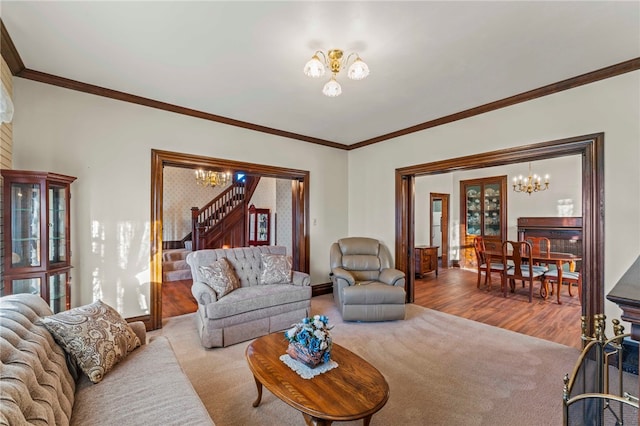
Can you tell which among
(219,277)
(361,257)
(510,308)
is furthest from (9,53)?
(510,308)

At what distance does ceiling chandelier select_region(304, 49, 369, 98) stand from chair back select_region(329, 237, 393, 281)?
2.64 metres

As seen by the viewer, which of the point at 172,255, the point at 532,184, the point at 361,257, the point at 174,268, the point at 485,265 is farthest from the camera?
the point at 532,184

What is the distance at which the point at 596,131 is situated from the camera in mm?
2826

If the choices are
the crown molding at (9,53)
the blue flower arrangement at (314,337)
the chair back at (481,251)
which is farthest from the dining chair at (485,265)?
the crown molding at (9,53)

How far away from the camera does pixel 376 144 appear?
508 centimetres

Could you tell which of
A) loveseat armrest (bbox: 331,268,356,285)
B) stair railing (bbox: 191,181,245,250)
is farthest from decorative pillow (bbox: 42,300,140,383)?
stair railing (bbox: 191,181,245,250)

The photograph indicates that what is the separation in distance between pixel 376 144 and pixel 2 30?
449 cm

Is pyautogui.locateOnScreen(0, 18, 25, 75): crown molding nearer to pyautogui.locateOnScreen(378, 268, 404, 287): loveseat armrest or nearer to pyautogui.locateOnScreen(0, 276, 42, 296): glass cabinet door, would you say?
pyautogui.locateOnScreen(0, 276, 42, 296): glass cabinet door

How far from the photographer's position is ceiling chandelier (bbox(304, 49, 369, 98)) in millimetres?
2172

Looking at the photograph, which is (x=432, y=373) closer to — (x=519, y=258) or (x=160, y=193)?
(x=519, y=258)

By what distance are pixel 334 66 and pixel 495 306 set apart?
13.8 feet

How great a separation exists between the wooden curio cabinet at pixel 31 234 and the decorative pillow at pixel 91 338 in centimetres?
122

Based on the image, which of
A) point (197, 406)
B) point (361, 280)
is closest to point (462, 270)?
point (361, 280)

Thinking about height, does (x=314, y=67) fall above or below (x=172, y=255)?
above
